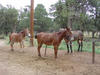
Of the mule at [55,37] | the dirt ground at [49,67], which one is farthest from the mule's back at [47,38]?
the dirt ground at [49,67]

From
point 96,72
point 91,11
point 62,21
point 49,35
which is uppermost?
point 91,11

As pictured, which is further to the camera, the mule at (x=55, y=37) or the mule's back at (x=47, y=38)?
the mule's back at (x=47, y=38)

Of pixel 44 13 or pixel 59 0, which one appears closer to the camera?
pixel 59 0

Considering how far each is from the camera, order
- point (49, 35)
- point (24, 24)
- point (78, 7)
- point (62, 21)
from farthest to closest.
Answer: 1. point (24, 24)
2. point (62, 21)
3. point (78, 7)
4. point (49, 35)

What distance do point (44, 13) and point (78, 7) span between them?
1659 centimetres

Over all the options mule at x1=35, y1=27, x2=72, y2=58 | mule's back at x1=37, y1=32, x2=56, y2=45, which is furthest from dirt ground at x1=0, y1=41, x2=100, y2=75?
mule's back at x1=37, y1=32, x2=56, y2=45

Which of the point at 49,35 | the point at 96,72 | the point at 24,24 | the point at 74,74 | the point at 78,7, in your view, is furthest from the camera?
the point at 24,24

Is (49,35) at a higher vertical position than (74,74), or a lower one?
higher

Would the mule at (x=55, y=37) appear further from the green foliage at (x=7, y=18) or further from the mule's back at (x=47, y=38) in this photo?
the green foliage at (x=7, y=18)

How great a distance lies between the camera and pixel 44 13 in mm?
34188

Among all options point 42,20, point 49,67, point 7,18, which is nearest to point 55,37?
point 49,67

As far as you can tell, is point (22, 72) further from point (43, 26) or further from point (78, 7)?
point (43, 26)

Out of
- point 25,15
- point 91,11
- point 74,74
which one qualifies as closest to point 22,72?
point 74,74

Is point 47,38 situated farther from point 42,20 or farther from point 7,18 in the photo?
point 42,20
